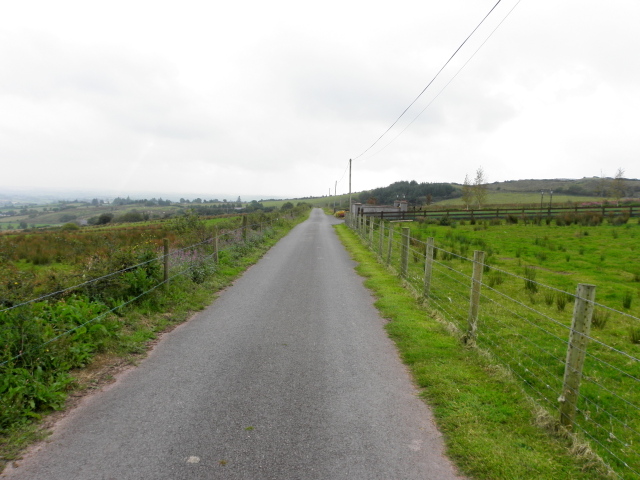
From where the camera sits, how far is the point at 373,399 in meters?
4.11

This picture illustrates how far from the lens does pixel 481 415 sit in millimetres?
3729

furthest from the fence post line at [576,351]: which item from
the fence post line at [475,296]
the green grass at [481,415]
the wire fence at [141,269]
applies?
the wire fence at [141,269]

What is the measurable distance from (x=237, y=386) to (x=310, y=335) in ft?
6.48

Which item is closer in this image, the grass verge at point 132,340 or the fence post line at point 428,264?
the grass verge at point 132,340

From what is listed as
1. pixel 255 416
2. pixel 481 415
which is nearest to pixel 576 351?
pixel 481 415

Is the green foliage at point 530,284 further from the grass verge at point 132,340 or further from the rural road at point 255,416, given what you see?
Result: the grass verge at point 132,340

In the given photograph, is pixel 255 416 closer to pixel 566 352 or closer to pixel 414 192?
pixel 566 352

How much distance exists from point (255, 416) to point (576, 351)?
3110mm

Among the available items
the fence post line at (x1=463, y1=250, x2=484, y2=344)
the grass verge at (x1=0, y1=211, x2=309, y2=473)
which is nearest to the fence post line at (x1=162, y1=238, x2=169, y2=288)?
the grass verge at (x1=0, y1=211, x2=309, y2=473)

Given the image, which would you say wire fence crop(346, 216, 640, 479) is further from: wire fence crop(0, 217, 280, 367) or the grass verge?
wire fence crop(0, 217, 280, 367)

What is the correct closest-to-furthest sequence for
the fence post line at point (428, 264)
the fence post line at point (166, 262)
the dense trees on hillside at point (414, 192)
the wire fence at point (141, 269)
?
the wire fence at point (141, 269) < the fence post line at point (428, 264) < the fence post line at point (166, 262) < the dense trees on hillside at point (414, 192)

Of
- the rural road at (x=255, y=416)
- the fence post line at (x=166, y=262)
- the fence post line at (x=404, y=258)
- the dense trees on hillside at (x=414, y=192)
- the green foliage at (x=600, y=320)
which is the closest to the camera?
the rural road at (x=255, y=416)

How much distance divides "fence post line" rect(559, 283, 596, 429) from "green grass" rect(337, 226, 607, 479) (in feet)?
0.82

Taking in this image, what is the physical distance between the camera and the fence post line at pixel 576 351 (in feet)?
11.0
